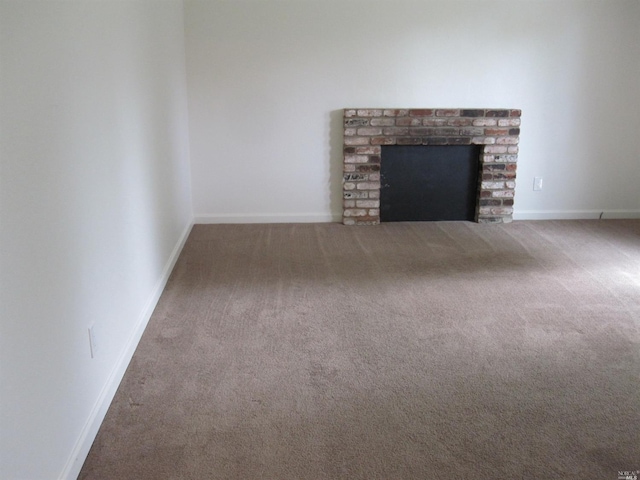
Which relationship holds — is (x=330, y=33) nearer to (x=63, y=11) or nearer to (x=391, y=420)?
(x=63, y=11)

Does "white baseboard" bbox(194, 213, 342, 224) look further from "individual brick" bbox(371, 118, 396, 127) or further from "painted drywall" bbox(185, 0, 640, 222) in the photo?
"individual brick" bbox(371, 118, 396, 127)

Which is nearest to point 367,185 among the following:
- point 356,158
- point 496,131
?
point 356,158

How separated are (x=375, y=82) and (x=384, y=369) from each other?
3086mm

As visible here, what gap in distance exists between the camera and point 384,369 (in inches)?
105

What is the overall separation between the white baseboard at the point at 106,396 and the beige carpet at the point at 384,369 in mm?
35

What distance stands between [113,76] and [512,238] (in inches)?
136

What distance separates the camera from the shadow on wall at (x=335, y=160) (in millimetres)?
5105

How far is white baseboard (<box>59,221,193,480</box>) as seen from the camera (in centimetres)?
193

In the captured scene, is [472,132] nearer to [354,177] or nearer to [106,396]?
[354,177]

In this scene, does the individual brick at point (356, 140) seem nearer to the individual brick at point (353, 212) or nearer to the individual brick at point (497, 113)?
the individual brick at point (353, 212)

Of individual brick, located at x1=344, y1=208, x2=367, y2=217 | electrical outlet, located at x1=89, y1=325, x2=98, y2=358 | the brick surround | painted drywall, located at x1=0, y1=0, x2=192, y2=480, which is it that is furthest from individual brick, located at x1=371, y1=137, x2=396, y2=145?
electrical outlet, located at x1=89, y1=325, x2=98, y2=358

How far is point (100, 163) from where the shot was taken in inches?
93.2

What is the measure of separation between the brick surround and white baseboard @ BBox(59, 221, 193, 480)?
214cm

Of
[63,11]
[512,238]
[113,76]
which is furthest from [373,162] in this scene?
[63,11]
